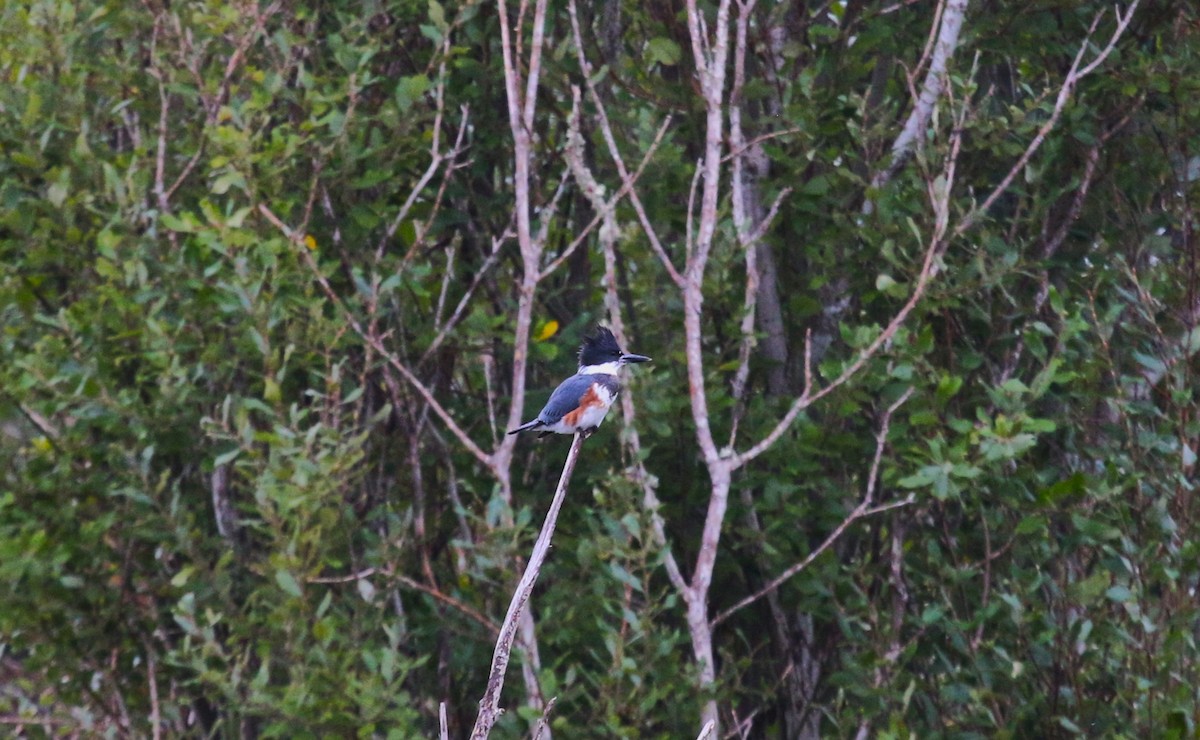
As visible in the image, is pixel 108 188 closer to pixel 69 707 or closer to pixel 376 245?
pixel 376 245

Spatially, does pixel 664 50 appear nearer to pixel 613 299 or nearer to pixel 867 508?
pixel 613 299

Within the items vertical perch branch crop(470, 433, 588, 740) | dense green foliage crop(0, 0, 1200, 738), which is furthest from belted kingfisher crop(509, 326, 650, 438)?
vertical perch branch crop(470, 433, 588, 740)

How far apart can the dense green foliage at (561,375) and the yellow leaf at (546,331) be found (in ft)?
0.14

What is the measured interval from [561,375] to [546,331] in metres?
0.30

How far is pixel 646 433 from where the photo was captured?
561cm

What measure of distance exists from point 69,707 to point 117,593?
2.00 feet

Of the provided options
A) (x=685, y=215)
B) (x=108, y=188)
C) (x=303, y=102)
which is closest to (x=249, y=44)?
(x=303, y=102)

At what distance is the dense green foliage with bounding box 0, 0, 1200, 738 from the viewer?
5207 mm

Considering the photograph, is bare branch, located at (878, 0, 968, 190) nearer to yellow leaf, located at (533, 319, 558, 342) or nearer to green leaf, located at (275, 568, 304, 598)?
yellow leaf, located at (533, 319, 558, 342)

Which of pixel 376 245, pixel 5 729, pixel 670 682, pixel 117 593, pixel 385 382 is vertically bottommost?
pixel 5 729

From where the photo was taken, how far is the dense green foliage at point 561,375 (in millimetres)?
5207

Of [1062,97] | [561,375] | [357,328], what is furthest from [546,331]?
[1062,97]

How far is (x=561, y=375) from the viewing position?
19.6 ft

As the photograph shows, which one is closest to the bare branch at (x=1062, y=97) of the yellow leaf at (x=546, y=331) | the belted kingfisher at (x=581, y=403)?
the belted kingfisher at (x=581, y=403)
